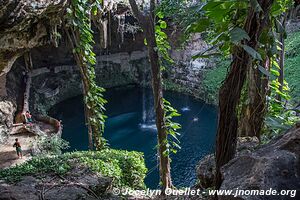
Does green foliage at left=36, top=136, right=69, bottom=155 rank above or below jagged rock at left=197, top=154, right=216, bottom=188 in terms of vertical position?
below

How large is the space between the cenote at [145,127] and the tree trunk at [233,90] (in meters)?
6.46

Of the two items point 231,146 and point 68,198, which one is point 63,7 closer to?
point 68,198

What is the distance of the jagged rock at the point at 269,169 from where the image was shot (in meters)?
1.45

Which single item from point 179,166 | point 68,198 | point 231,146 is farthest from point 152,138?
point 231,146

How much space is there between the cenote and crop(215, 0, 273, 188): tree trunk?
646 cm

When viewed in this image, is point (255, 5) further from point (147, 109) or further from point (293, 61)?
point (147, 109)

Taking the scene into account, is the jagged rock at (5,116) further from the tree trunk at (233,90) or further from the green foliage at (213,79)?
the tree trunk at (233,90)

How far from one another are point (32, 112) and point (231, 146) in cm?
1151

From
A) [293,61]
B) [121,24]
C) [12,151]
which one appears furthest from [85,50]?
[293,61]

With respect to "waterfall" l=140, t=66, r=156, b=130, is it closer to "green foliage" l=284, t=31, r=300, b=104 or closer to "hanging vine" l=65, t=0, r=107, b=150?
"green foliage" l=284, t=31, r=300, b=104

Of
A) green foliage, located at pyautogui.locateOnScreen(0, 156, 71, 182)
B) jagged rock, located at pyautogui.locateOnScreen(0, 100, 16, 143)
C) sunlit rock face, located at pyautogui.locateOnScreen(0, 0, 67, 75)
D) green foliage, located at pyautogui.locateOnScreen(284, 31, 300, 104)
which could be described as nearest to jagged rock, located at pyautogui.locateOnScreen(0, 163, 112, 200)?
green foliage, located at pyautogui.locateOnScreen(0, 156, 71, 182)

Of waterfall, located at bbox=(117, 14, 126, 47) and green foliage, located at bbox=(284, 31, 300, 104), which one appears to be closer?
green foliage, located at bbox=(284, 31, 300, 104)

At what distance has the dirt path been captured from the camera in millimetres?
7621

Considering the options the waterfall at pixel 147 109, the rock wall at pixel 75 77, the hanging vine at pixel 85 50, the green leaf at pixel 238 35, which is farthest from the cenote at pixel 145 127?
the green leaf at pixel 238 35
